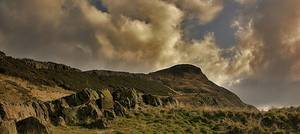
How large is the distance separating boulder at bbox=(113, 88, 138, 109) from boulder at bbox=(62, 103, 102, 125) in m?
3.41

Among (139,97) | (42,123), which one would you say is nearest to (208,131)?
(139,97)

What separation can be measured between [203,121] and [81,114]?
29.7ft

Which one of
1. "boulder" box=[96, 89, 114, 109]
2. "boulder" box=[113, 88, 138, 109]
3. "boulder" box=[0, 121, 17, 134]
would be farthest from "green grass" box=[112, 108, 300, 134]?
"boulder" box=[0, 121, 17, 134]

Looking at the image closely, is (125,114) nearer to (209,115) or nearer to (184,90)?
(209,115)

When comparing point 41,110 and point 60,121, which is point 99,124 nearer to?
point 60,121

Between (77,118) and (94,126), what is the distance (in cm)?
223

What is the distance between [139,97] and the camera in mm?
39062

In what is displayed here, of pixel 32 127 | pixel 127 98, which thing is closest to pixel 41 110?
pixel 32 127

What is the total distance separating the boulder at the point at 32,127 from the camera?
26567mm

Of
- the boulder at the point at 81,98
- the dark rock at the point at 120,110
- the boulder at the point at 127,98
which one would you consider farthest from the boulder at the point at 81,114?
the boulder at the point at 127,98

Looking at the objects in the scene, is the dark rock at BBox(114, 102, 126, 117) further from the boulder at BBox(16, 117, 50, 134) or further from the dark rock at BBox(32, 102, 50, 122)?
the boulder at BBox(16, 117, 50, 134)

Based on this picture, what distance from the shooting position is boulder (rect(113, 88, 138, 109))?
3634 centimetres

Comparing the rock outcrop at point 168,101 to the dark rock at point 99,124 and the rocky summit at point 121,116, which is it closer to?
the rocky summit at point 121,116

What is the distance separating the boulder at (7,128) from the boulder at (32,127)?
118cm
